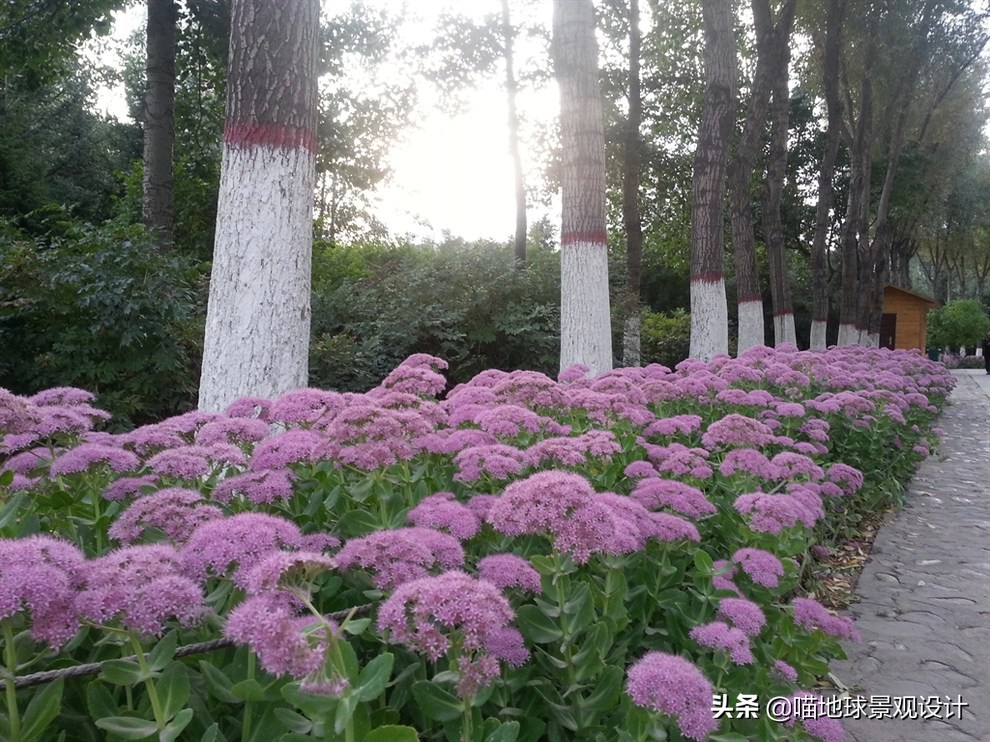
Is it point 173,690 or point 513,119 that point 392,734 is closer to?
point 173,690

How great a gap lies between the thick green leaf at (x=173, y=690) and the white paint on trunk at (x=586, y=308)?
6.35 metres

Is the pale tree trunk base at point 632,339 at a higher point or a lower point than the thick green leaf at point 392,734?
higher

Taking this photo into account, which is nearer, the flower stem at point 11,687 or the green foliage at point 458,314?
the flower stem at point 11,687

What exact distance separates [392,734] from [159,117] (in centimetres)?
1252

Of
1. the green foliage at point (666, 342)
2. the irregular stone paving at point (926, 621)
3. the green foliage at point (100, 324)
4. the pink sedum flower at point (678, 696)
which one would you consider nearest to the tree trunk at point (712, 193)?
the irregular stone paving at point (926, 621)

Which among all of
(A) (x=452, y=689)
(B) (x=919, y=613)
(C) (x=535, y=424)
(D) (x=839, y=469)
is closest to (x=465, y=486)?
(C) (x=535, y=424)

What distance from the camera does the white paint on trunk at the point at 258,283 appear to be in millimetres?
4609

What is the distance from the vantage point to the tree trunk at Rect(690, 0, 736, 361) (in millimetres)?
10648

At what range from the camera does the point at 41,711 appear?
141 centimetres

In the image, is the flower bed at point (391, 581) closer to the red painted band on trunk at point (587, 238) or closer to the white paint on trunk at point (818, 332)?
the red painted band on trunk at point (587, 238)

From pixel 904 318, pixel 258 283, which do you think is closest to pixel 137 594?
pixel 258 283

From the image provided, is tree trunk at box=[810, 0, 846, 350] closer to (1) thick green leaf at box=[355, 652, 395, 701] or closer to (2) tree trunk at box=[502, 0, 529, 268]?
(2) tree trunk at box=[502, 0, 529, 268]

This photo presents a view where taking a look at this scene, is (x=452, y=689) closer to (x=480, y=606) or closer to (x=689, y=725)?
(x=480, y=606)

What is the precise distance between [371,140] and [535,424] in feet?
59.1
